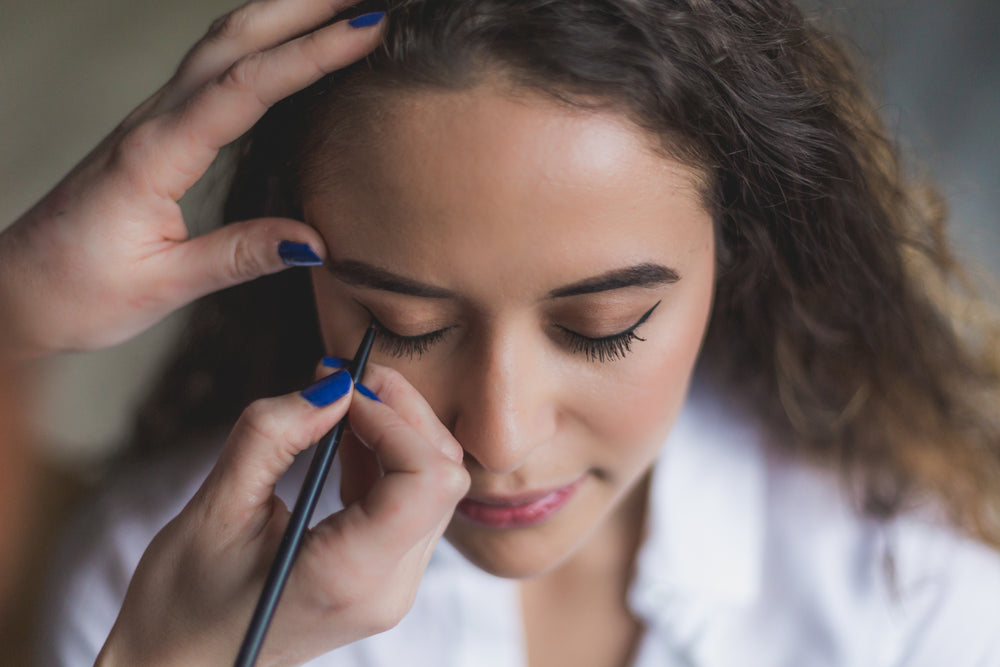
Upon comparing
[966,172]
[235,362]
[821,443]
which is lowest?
[821,443]

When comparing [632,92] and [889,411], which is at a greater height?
[632,92]

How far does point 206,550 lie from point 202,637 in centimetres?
8

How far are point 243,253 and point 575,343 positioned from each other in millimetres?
326

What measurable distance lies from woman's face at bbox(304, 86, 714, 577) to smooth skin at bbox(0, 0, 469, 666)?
5 cm

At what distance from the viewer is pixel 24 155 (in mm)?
1312

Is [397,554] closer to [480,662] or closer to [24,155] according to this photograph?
[480,662]

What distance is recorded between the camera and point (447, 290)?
0.67m

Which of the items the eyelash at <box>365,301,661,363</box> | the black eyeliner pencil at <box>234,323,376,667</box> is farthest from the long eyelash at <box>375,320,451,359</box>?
the black eyeliner pencil at <box>234,323,376,667</box>

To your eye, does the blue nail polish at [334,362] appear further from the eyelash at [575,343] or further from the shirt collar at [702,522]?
the shirt collar at [702,522]

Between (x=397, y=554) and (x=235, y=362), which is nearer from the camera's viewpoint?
(x=397, y=554)

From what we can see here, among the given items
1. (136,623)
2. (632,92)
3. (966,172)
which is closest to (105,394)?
(136,623)

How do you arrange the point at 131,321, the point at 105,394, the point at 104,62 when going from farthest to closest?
the point at 105,394, the point at 104,62, the point at 131,321

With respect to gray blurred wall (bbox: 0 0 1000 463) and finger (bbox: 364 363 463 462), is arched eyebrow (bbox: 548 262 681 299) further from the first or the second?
gray blurred wall (bbox: 0 0 1000 463)

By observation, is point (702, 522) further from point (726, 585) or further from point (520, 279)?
point (520, 279)
